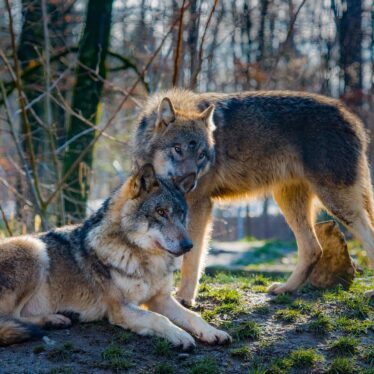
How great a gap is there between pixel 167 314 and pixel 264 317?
100 cm

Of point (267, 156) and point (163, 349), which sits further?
point (267, 156)

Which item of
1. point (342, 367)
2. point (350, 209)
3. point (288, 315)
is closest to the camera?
point (342, 367)

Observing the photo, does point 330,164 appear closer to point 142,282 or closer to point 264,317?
point 264,317

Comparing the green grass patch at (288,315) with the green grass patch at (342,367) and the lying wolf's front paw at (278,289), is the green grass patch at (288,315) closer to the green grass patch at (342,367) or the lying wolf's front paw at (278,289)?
the lying wolf's front paw at (278,289)

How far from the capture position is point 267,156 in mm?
6234

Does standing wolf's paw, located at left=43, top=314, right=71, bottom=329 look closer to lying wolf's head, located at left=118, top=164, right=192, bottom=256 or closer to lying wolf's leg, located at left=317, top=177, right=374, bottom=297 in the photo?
lying wolf's head, located at left=118, top=164, right=192, bottom=256

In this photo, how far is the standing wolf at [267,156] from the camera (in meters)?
5.91

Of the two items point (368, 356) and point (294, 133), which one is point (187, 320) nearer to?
point (368, 356)

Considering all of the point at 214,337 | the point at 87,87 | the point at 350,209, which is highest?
the point at 87,87

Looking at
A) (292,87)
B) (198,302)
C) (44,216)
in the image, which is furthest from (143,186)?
(292,87)

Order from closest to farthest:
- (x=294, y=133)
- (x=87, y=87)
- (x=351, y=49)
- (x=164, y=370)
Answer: (x=164, y=370) → (x=294, y=133) → (x=87, y=87) → (x=351, y=49)

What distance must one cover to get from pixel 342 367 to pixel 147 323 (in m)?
1.49

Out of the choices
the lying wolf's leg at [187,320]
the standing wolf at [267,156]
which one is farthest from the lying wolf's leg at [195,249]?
the lying wolf's leg at [187,320]

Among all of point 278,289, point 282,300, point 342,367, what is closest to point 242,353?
point 342,367
